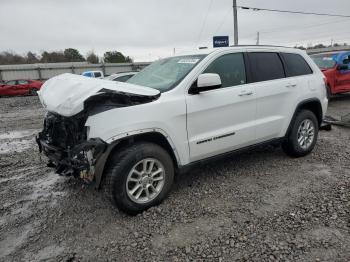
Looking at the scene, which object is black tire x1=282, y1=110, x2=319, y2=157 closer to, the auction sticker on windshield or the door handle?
the door handle

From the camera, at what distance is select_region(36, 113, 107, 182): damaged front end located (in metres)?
2.98

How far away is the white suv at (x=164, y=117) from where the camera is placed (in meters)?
3.05

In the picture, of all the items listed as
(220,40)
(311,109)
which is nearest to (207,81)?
(311,109)

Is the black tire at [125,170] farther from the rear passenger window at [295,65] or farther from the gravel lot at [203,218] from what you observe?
the rear passenger window at [295,65]

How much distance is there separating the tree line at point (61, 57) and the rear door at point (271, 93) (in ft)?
161

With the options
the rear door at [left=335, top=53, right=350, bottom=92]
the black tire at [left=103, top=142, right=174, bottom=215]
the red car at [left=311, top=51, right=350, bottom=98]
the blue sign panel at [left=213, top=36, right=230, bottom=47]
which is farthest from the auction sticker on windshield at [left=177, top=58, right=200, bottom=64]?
the blue sign panel at [left=213, top=36, right=230, bottom=47]

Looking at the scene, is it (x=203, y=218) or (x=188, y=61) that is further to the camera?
(x=188, y=61)

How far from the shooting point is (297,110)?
4680 mm

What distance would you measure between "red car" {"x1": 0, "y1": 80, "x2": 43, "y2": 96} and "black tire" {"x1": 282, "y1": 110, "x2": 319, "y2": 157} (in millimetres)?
20767

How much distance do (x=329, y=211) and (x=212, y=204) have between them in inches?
51.2

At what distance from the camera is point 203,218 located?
324 centimetres

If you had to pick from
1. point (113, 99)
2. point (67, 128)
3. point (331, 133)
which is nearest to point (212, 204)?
point (113, 99)

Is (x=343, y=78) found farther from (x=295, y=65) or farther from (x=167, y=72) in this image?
(x=167, y=72)

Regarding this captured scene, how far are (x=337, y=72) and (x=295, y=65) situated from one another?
6.03 metres
